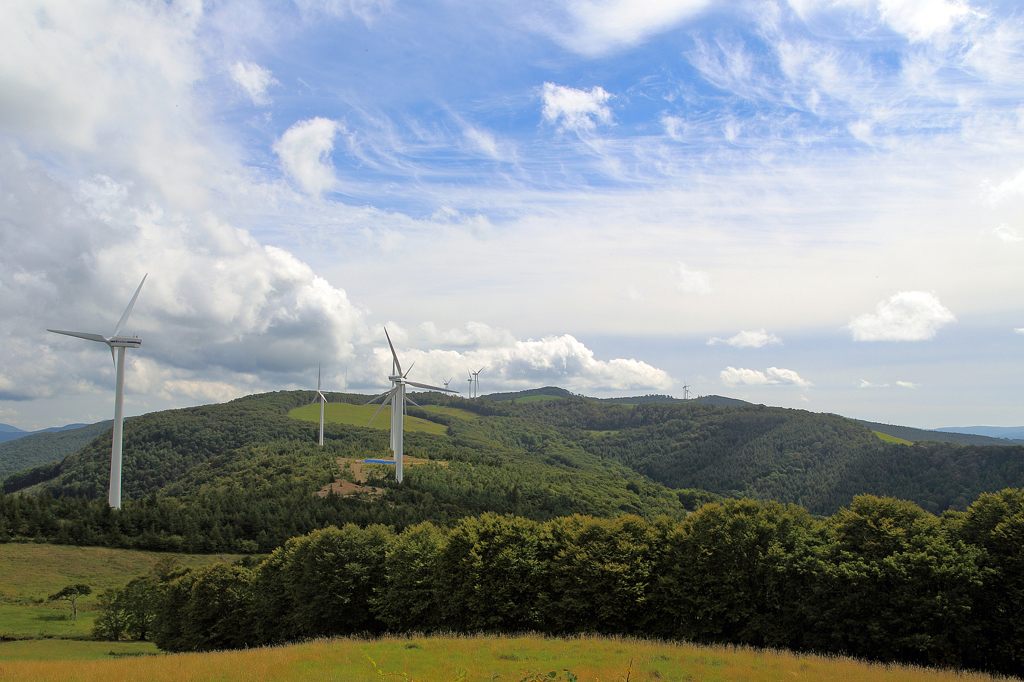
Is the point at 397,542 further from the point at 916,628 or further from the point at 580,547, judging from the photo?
the point at 916,628

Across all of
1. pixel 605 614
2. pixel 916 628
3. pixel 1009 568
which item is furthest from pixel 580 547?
pixel 1009 568

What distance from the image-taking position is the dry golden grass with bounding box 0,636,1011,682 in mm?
29016

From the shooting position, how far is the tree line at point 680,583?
3738cm

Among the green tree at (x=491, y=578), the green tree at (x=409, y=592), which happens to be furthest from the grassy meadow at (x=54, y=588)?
the green tree at (x=491, y=578)

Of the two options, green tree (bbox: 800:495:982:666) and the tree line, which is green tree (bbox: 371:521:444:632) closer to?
the tree line

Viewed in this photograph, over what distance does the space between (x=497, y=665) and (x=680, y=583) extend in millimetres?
19880

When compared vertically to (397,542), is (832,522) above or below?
above

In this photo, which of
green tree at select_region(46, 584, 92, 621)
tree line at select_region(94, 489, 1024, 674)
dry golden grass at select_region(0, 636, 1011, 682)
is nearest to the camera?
dry golden grass at select_region(0, 636, 1011, 682)

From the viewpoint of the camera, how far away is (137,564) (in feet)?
393

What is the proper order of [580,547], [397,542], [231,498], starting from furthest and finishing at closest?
[231,498], [397,542], [580,547]

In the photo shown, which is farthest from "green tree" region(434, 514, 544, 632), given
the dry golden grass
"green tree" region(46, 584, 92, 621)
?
"green tree" region(46, 584, 92, 621)

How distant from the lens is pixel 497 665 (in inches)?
1313

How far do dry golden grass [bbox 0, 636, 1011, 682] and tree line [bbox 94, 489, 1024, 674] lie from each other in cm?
587

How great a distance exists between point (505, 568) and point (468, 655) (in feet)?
45.9
